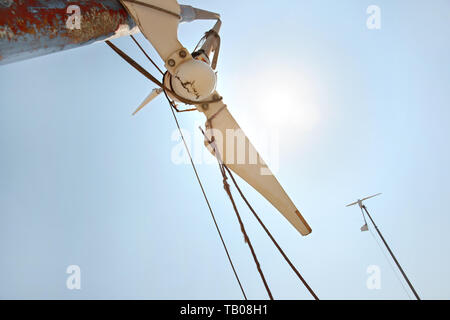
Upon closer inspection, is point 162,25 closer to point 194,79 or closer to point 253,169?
point 194,79

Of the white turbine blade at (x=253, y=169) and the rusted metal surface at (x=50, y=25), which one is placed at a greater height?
the rusted metal surface at (x=50, y=25)

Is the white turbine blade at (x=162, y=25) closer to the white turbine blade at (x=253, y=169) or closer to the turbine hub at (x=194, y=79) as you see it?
the turbine hub at (x=194, y=79)

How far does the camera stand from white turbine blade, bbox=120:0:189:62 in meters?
3.73

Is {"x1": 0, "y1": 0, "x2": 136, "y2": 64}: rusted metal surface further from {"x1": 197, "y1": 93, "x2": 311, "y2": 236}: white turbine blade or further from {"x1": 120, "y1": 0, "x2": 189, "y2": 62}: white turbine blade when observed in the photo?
{"x1": 197, "y1": 93, "x2": 311, "y2": 236}: white turbine blade

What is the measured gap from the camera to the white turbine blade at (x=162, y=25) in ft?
12.2

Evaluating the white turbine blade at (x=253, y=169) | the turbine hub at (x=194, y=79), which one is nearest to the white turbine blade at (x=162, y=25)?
the turbine hub at (x=194, y=79)

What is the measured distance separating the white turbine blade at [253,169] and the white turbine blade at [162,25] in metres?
1.53

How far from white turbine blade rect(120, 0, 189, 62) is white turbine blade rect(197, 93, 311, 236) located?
1.53 meters

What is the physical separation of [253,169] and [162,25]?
2795 millimetres
